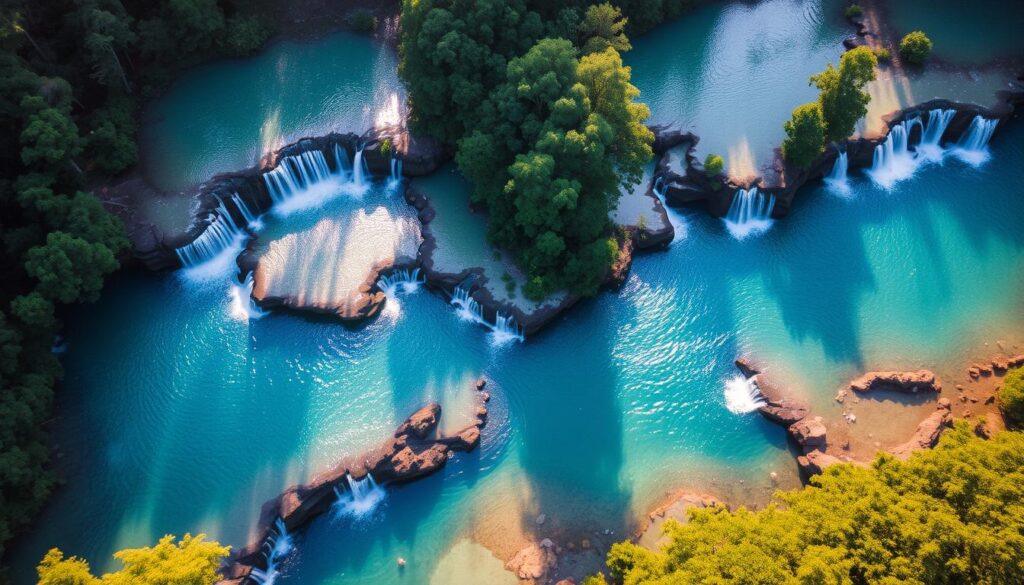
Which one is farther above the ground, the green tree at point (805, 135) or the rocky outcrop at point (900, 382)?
the green tree at point (805, 135)

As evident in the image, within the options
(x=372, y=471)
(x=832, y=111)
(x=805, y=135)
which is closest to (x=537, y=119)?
(x=805, y=135)

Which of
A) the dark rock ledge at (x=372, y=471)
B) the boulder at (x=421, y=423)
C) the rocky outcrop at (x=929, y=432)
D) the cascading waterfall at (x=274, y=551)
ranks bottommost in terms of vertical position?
the rocky outcrop at (x=929, y=432)

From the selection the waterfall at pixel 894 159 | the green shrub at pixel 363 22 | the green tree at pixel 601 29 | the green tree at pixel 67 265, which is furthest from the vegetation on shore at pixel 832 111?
the green tree at pixel 67 265

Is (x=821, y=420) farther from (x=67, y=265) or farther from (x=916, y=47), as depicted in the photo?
(x=67, y=265)

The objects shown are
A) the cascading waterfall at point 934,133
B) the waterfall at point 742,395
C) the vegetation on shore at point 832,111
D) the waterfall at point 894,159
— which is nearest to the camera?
the waterfall at point 742,395

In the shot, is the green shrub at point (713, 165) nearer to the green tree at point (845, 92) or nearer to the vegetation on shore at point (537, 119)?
the vegetation on shore at point (537, 119)

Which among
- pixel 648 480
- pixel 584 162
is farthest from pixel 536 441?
pixel 584 162

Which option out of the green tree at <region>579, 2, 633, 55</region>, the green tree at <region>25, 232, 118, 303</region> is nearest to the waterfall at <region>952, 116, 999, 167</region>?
the green tree at <region>579, 2, 633, 55</region>
